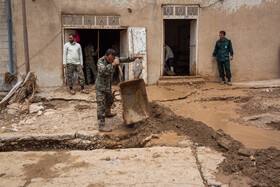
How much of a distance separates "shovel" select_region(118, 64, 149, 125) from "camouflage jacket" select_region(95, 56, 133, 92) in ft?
1.13

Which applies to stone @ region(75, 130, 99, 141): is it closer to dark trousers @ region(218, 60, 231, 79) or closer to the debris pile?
the debris pile

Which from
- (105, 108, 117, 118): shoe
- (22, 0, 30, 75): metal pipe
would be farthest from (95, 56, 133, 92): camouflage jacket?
(22, 0, 30, 75): metal pipe

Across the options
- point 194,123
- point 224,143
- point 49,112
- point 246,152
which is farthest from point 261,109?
point 49,112

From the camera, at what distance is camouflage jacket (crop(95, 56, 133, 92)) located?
4848 mm

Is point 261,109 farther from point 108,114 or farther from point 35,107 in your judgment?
point 35,107

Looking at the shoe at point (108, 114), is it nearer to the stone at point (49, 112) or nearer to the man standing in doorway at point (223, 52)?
the stone at point (49, 112)

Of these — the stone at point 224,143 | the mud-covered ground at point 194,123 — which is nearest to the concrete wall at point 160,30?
the mud-covered ground at point 194,123

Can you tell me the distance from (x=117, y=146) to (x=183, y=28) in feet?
31.3

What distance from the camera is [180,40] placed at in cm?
1335

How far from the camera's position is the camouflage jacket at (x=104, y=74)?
15.9 ft

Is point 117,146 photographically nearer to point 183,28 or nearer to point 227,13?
point 227,13

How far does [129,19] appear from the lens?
27.6 ft

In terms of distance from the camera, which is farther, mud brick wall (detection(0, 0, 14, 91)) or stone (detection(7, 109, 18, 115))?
mud brick wall (detection(0, 0, 14, 91))

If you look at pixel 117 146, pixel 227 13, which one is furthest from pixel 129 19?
pixel 117 146
